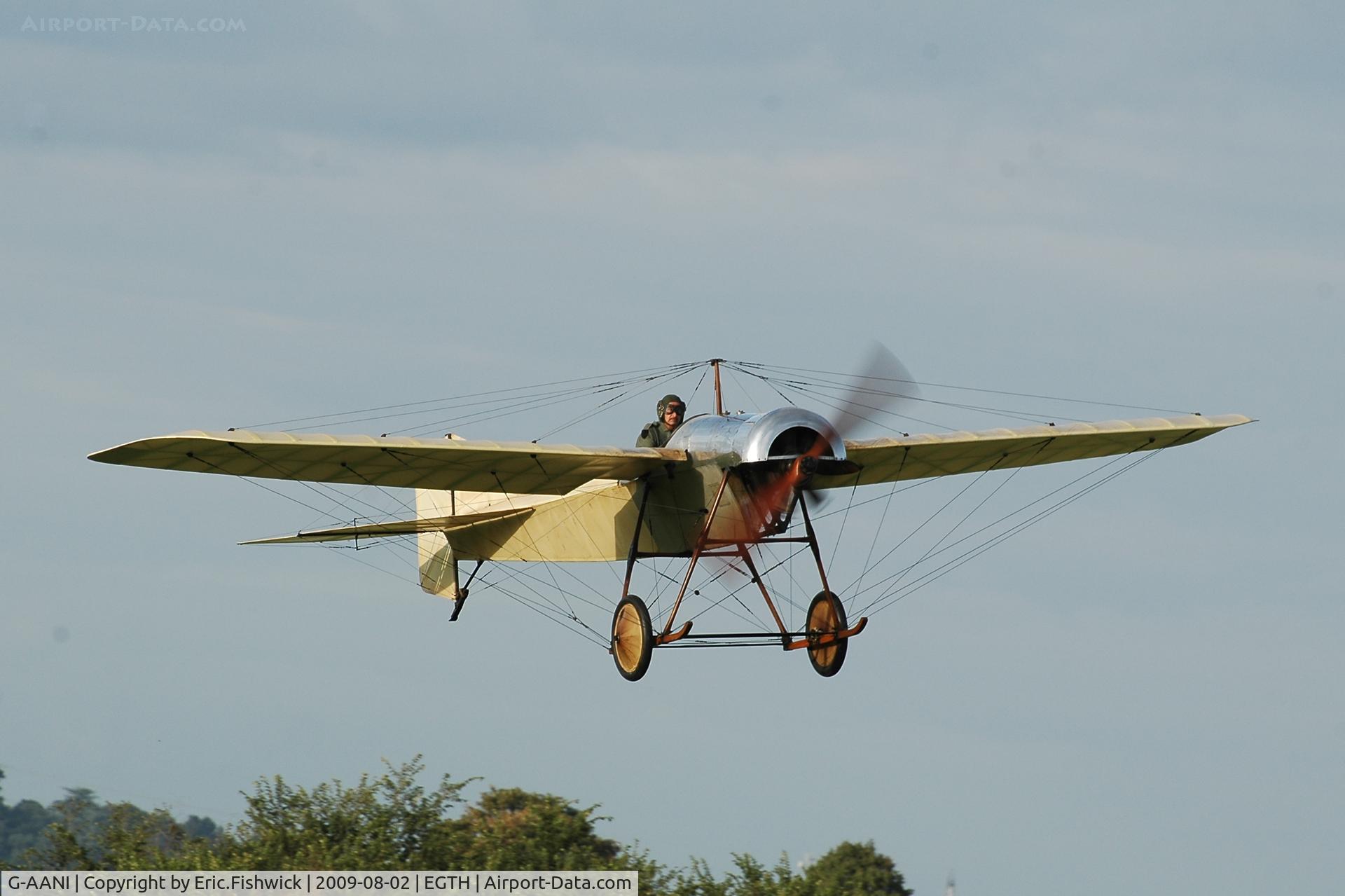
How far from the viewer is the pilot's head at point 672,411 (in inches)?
788

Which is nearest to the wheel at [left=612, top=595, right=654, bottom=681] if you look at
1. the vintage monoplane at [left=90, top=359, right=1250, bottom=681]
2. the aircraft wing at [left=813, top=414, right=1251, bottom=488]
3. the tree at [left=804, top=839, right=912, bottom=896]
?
the vintage monoplane at [left=90, top=359, right=1250, bottom=681]

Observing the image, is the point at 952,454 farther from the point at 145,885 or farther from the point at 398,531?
the point at 145,885

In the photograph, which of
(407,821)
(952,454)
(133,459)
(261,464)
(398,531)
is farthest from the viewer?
(407,821)

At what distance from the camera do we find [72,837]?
31.5m

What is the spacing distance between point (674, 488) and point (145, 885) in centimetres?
1076

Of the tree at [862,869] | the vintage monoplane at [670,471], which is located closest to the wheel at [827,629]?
the vintage monoplane at [670,471]

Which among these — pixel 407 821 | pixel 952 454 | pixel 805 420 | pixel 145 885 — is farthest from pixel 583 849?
pixel 805 420

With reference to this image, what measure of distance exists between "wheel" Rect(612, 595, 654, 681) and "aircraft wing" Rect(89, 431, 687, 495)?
1.55 meters

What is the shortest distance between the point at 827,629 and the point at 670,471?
2423 mm

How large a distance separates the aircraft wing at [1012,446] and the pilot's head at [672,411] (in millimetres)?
2159

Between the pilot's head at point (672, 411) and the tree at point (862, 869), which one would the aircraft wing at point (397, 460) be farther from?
the tree at point (862, 869)

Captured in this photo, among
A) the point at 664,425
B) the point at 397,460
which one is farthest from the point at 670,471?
the point at 397,460

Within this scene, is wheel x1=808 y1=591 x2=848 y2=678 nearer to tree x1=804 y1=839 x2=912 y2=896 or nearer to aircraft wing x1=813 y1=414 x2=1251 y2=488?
aircraft wing x1=813 y1=414 x2=1251 y2=488

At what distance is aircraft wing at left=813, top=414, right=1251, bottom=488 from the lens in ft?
70.7
